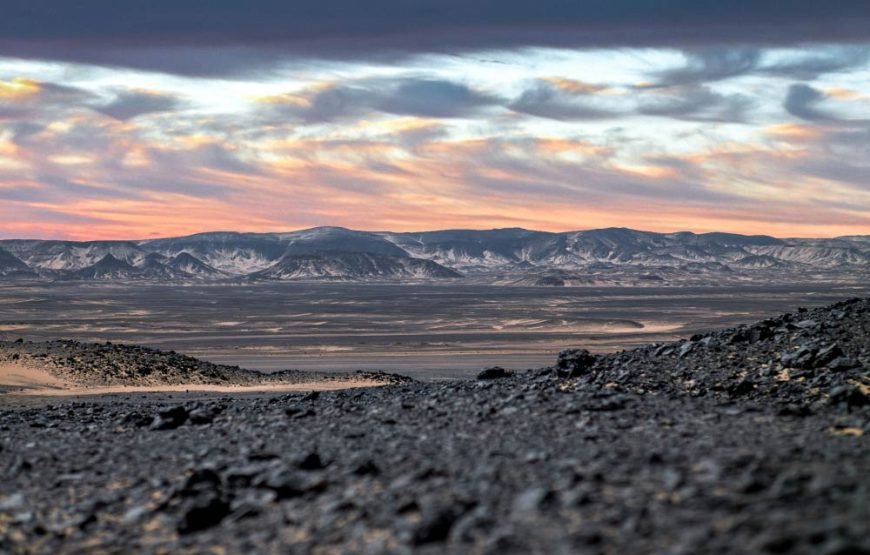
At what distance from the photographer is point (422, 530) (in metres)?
9.60

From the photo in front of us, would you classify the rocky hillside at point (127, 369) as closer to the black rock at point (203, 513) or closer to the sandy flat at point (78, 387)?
the sandy flat at point (78, 387)

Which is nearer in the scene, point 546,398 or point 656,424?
point 656,424

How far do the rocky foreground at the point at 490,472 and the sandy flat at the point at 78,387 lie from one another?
52.7ft

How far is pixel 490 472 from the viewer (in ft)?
37.4

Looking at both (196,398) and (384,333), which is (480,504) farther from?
(384,333)

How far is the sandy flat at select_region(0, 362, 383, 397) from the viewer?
124 feet

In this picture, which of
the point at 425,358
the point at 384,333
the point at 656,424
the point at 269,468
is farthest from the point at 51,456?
the point at 384,333

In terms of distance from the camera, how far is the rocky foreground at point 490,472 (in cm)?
902

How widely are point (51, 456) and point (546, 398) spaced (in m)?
8.93

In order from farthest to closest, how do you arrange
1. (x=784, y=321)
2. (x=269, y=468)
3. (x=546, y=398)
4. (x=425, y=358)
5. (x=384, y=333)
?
(x=384, y=333)
(x=425, y=358)
(x=784, y=321)
(x=546, y=398)
(x=269, y=468)

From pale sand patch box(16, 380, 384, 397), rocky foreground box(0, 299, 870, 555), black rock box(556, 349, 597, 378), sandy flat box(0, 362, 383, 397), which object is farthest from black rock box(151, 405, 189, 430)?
sandy flat box(0, 362, 383, 397)

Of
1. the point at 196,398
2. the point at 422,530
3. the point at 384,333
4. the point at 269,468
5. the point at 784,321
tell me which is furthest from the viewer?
the point at 384,333

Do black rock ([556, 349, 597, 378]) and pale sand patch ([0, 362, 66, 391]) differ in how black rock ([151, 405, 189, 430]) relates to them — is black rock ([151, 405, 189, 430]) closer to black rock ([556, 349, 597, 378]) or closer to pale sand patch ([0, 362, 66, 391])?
black rock ([556, 349, 597, 378])

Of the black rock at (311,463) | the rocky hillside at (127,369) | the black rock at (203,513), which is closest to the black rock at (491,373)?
the rocky hillside at (127,369)
